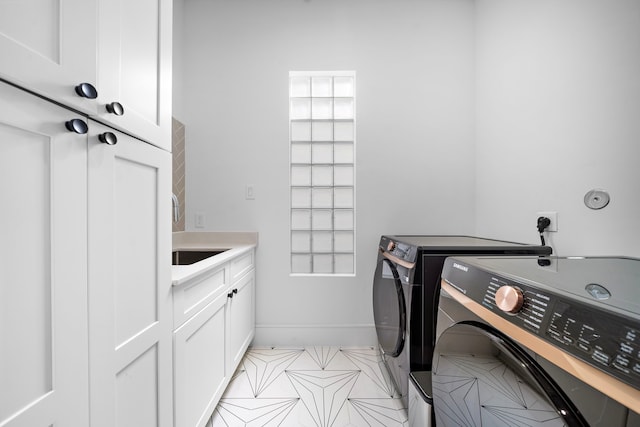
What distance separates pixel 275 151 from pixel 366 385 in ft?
5.93

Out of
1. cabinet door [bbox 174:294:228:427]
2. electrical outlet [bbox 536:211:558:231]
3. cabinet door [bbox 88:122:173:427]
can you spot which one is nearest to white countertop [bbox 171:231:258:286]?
cabinet door [bbox 174:294:228:427]

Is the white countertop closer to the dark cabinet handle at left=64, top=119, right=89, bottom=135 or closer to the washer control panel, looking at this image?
the dark cabinet handle at left=64, top=119, right=89, bottom=135

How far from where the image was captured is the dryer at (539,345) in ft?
1.24

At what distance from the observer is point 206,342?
1.27 meters

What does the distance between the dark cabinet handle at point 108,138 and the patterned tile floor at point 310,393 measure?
1476 millimetres

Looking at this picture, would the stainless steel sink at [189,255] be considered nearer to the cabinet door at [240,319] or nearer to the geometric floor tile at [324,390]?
the cabinet door at [240,319]

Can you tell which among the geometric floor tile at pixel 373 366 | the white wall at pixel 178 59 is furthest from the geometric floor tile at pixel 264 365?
the white wall at pixel 178 59

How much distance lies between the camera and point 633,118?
3.56 ft

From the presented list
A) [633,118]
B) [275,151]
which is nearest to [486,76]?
[633,118]

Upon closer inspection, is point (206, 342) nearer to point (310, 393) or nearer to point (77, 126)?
point (310, 393)

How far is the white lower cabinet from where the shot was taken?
104 cm

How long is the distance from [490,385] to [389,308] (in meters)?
0.98

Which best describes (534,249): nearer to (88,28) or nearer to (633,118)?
(633,118)

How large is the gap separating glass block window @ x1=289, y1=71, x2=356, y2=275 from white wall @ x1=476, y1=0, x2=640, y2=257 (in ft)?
3.48
